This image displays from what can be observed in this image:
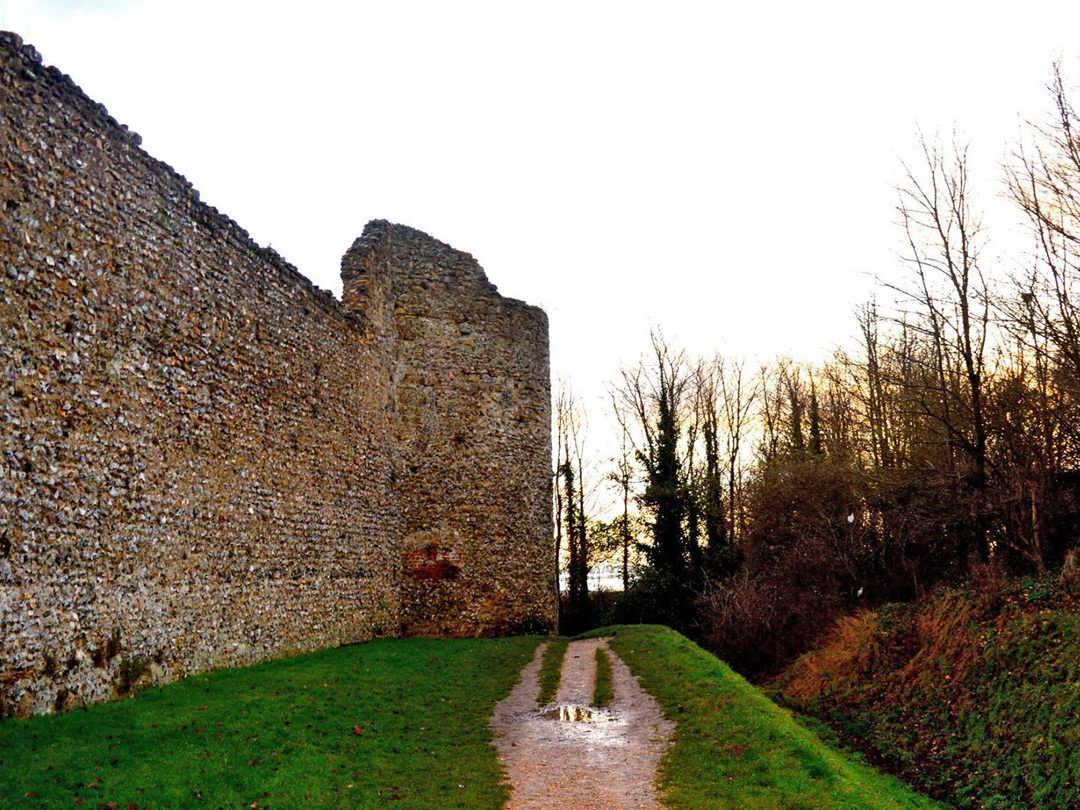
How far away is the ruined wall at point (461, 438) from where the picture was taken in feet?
63.4

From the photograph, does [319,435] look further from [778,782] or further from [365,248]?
[778,782]

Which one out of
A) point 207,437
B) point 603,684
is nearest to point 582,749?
point 603,684

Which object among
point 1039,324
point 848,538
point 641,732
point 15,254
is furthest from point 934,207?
point 15,254

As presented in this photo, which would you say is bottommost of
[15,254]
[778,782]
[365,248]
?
[778,782]

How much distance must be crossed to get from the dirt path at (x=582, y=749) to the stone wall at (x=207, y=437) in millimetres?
4428

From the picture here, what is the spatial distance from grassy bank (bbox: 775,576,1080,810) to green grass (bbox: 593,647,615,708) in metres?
3.83

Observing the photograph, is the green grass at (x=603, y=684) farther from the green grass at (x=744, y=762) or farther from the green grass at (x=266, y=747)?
the green grass at (x=266, y=747)

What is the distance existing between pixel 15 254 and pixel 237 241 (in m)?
4.79

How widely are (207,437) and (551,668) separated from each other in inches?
307

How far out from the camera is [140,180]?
34.5 feet

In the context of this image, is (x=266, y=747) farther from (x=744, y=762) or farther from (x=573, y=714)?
(x=744, y=762)

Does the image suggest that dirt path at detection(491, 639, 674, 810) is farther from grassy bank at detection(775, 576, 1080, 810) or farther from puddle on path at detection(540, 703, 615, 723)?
grassy bank at detection(775, 576, 1080, 810)

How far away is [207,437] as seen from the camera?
38.2 feet

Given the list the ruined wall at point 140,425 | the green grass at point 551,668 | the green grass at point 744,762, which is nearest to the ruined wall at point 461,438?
the green grass at point 551,668
